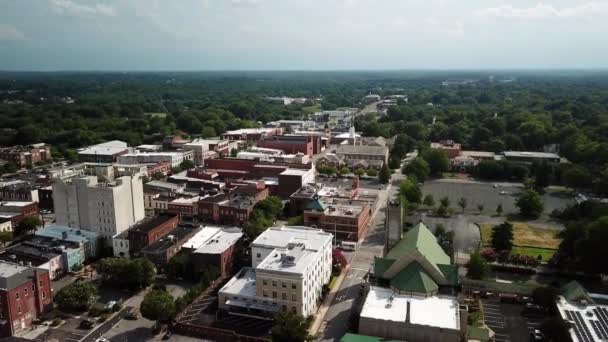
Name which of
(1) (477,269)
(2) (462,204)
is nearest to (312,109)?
(2) (462,204)

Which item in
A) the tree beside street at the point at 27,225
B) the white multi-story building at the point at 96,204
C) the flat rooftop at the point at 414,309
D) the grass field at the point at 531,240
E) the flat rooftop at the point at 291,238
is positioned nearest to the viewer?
the flat rooftop at the point at 414,309

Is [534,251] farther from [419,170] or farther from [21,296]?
[21,296]

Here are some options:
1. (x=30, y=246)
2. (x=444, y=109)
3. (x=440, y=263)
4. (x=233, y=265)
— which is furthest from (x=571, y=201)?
(x=444, y=109)

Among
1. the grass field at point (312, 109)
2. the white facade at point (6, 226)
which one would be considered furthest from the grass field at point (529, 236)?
the grass field at point (312, 109)

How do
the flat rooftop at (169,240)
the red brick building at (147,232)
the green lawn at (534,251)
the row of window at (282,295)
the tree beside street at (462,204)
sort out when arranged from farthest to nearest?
the tree beside street at (462,204)
the green lawn at (534,251)
the red brick building at (147,232)
the flat rooftop at (169,240)
the row of window at (282,295)

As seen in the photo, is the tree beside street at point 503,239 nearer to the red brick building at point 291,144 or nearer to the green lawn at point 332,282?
the green lawn at point 332,282

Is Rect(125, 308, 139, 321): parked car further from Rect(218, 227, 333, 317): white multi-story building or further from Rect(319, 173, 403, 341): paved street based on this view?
Rect(319, 173, 403, 341): paved street

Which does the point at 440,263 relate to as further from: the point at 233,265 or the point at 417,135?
the point at 417,135

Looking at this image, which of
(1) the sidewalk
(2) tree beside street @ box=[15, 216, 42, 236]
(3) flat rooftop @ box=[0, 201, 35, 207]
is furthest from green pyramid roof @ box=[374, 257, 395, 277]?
(3) flat rooftop @ box=[0, 201, 35, 207]
